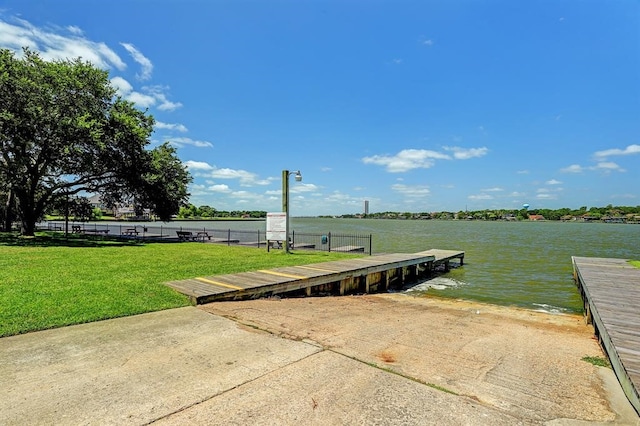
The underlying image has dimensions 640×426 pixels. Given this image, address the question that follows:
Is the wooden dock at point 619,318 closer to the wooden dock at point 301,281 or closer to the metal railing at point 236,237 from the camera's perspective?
the wooden dock at point 301,281

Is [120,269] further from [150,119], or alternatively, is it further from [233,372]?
[150,119]

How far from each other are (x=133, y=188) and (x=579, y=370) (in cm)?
2934

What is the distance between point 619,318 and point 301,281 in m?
6.96

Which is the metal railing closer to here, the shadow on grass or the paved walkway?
the shadow on grass

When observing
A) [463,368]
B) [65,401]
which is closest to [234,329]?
[65,401]

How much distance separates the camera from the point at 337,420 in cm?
317

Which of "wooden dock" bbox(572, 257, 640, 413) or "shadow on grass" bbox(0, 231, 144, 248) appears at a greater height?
"shadow on grass" bbox(0, 231, 144, 248)

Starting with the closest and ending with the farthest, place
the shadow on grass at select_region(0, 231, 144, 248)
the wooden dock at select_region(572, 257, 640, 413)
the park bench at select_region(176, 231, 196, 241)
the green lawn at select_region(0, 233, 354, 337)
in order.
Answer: the wooden dock at select_region(572, 257, 640, 413), the green lawn at select_region(0, 233, 354, 337), the shadow on grass at select_region(0, 231, 144, 248), the park bench at select_region(176, 231, 196, 241)

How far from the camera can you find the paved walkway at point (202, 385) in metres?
3.22

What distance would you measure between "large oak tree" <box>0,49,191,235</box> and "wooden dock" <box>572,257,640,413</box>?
24.0 meters

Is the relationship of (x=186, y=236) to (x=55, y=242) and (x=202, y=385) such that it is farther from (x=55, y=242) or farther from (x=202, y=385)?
(x=202, y=385)

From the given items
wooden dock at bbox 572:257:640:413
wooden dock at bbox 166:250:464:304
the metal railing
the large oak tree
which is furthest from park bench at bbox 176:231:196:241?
wooden dock at bbox 572:257:640:413

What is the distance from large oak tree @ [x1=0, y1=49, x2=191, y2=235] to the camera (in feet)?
65.2

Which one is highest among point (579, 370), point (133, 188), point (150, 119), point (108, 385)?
point (150, 119)
